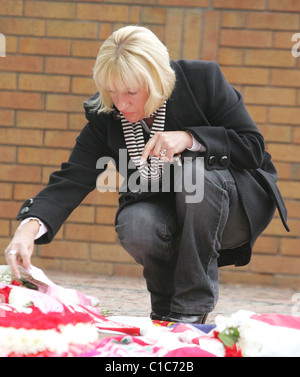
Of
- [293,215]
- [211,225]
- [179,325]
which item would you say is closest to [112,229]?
[293,215]

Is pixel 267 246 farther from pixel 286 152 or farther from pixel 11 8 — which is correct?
pixel 11 8

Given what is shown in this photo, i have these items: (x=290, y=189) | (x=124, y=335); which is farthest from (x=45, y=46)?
(x=124, y=335)

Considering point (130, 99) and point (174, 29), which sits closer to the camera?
point (130, 99)

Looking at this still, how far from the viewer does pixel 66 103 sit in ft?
12.6

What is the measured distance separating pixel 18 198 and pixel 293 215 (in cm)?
161

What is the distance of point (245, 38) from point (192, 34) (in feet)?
1.01

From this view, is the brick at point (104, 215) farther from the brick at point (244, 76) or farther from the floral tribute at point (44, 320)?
the floral tribute at point (44, 320)

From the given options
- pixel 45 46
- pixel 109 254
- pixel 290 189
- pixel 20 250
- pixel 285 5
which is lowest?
pixel 109 254

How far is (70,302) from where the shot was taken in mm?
2150

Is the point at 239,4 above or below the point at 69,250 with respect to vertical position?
above

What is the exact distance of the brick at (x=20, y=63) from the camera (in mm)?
3859

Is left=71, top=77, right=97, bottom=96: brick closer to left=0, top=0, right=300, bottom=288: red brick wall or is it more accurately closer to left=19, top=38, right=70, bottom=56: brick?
left=0, top=0, right=300, bottom=288: red brick wall

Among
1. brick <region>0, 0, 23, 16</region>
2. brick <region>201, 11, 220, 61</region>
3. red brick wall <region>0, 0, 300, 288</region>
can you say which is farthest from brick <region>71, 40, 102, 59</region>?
brick <region>201, 11, 220, 61</region>
